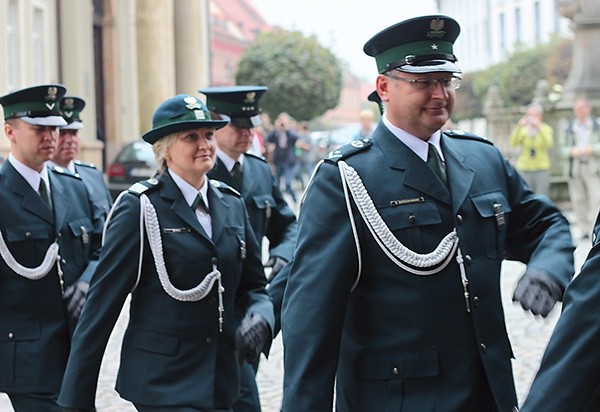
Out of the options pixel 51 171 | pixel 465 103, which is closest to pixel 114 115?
pixel 51 171

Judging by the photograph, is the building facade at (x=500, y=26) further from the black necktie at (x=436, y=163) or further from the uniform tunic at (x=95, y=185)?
the black necktie at (x=436, y=163)

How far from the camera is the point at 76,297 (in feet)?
21.9

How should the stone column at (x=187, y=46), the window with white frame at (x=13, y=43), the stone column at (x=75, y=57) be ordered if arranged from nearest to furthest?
the window with white frame at (x=13, y=43) → the stone column at (x=75, y=57) → the stone column at (x=187, y=46)

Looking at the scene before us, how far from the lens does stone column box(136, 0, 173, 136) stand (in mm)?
35562

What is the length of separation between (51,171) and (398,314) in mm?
3164

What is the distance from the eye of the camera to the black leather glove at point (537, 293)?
14.0ft

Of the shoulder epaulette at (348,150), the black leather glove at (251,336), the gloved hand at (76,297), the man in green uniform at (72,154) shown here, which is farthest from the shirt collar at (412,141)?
the man in green uniform at (72,154)

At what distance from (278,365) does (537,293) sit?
600cm

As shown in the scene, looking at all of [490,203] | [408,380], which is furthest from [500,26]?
[408,380]

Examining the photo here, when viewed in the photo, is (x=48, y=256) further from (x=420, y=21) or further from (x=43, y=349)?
(x=420, y=21)

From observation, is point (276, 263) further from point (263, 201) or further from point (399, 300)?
point (399, 300)

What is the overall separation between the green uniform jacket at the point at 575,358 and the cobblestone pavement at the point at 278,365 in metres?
5.06

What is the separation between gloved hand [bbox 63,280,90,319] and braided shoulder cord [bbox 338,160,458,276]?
242cm

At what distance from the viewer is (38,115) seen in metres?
7.08
